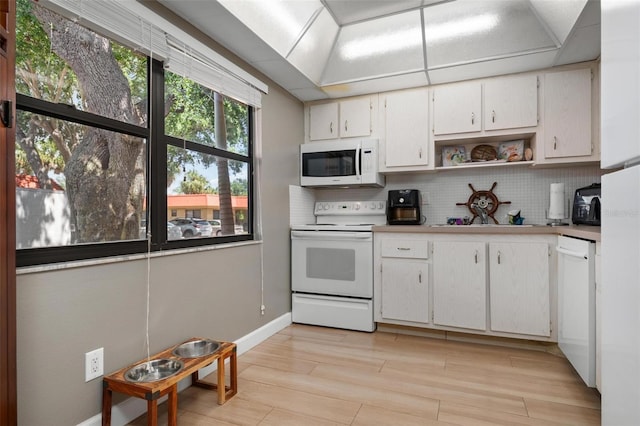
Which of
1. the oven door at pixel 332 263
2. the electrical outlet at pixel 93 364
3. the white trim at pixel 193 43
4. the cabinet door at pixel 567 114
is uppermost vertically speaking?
the white trim at pixel 193 43

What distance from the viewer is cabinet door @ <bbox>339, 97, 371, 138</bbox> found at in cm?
332

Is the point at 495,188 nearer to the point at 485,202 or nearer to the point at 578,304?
the point at 485,202

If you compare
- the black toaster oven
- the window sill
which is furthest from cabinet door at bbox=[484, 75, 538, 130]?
the window sill

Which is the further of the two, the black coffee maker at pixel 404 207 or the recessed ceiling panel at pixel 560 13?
the black coffee maker at pixel 404 207

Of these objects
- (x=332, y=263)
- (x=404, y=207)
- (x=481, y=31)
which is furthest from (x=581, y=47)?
(x=332, y=263)

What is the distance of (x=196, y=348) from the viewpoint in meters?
1.97

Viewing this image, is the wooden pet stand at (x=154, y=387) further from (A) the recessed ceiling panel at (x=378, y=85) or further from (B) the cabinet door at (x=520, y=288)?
(A) the recessed ceiling panel at (x=378, y=85)

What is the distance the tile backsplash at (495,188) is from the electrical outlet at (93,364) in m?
2.54

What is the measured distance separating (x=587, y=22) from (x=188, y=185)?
8.42 ft

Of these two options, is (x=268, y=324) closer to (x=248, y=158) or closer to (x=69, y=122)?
(x=248, y=158)

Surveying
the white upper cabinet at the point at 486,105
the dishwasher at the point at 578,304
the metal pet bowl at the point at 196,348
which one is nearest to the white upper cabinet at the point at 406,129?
the white upper cabinet at the point at 486,105

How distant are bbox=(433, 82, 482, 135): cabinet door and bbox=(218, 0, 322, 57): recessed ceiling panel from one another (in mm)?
1295

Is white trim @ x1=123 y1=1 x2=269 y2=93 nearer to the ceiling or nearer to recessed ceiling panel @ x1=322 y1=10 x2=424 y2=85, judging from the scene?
the ceiling

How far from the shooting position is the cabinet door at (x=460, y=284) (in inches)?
105
